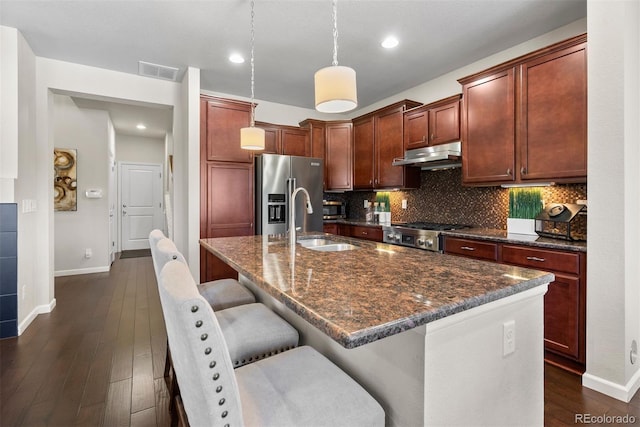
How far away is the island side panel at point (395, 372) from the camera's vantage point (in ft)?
3.03

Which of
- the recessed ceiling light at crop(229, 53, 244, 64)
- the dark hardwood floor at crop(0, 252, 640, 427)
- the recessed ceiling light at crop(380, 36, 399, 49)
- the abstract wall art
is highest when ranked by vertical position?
the recessed ceiling light at crop(229, 53, 244, 64)

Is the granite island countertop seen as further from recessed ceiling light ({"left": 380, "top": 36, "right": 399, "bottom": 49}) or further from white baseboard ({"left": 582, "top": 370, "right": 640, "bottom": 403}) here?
recessed ceiling light ({"left": 380, "top": 36, "right": 399, "bottom": 49})

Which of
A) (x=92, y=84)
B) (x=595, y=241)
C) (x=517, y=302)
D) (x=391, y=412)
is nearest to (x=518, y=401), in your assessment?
(x=517, y=302)

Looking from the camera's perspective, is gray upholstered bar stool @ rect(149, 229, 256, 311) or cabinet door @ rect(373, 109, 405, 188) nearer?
gray upholstered bar stool @ rect(149, 229, 256, 311)

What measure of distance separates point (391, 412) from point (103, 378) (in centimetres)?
202

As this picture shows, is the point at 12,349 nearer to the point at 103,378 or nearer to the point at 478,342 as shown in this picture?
the point at 103,378

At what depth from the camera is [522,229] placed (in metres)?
2.85

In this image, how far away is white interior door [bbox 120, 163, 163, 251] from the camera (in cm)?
713

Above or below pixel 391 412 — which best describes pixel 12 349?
below

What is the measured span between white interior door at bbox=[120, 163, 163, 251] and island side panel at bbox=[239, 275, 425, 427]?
7373 mm

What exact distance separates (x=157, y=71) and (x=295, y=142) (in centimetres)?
185

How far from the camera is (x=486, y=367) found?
107 cm

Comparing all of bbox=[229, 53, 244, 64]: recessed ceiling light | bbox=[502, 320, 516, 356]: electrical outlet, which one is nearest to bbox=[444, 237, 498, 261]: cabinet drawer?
bbox=[502, 320, 516, 356]: electrical outlet

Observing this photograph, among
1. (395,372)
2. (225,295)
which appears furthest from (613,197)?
(225,295)
